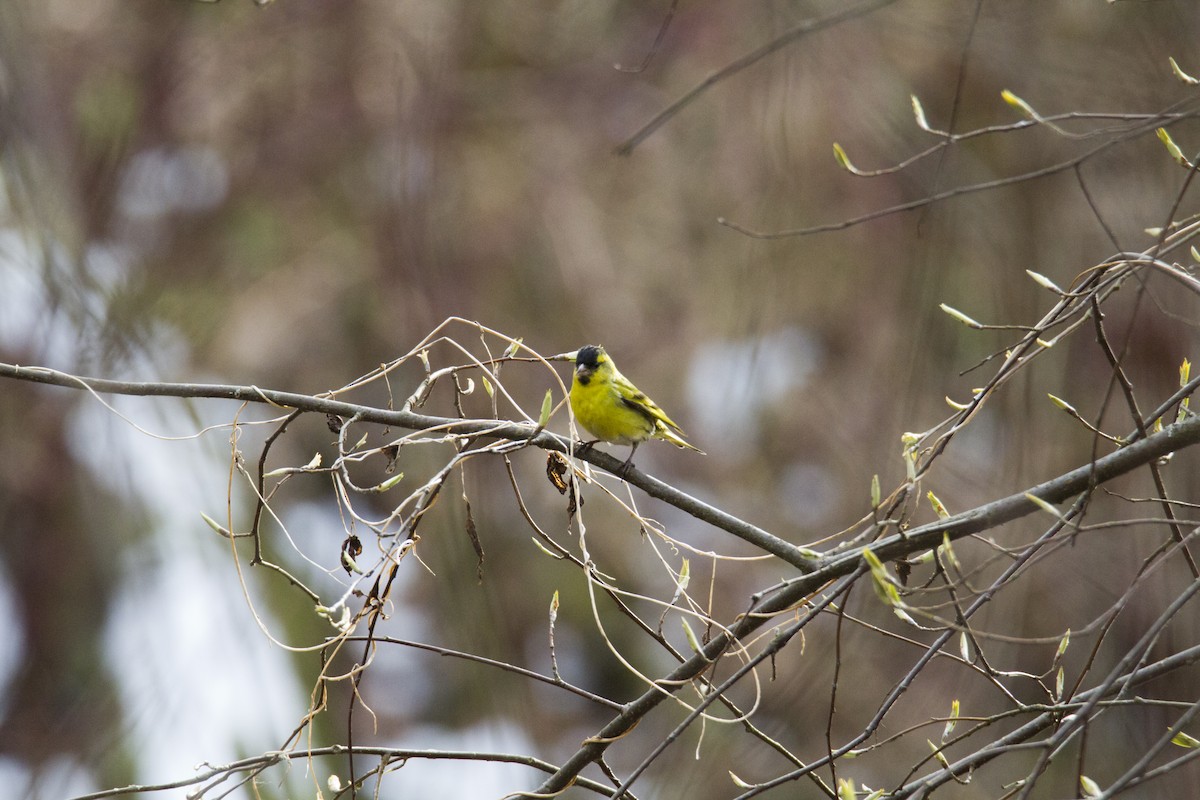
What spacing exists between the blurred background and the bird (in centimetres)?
61

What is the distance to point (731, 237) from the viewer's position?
677 centimetres

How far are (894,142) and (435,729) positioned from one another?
5.00 metres

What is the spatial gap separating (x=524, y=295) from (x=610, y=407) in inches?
111

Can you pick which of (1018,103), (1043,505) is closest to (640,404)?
(1018,103)

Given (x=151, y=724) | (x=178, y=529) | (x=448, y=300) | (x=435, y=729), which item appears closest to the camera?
(x=151, y=724)

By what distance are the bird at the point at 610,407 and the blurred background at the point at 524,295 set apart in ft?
2.01

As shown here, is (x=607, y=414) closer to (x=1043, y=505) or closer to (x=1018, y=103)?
(x=1018, y=103)

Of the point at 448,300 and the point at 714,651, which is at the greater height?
the point at 448,300

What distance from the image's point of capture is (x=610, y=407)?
14.1 feet

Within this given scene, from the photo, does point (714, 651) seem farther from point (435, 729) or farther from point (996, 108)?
point (435, 729)

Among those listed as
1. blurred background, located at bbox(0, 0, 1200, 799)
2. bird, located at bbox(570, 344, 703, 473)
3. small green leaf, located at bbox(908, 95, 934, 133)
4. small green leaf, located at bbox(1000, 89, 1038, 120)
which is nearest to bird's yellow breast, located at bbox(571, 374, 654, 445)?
bird, located at bbox(570, 344, 703, 473)

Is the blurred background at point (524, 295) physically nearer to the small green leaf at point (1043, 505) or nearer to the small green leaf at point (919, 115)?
the small green leaf at point (919, 115)

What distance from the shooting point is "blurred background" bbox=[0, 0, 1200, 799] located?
196 inches

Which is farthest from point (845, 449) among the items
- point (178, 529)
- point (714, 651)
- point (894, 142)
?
point (714, 651)
